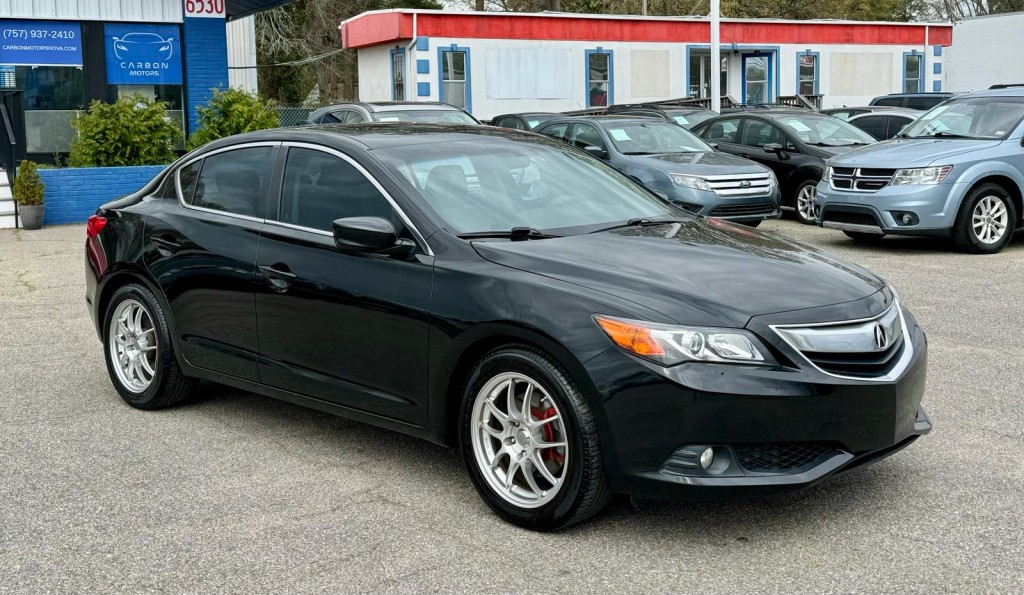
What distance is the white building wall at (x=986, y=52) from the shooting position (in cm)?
4191

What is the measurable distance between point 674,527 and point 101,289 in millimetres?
3718

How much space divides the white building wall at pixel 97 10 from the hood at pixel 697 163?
9.43 meters

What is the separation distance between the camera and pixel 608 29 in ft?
108

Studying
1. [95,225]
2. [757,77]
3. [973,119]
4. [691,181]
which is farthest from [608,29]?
[95,225]

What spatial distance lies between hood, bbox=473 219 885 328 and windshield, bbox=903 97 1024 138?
28.4 ft

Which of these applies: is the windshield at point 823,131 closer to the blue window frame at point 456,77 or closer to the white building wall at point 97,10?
the white building wall at point 97,10

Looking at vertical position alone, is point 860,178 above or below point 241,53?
below

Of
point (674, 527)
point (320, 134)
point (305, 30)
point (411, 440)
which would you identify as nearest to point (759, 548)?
point (674, 527)

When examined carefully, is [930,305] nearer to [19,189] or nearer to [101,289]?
[101,289]

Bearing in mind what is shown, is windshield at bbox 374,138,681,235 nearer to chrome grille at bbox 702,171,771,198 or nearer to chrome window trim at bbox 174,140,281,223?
chrome window trim at bbox 174,140,281,223

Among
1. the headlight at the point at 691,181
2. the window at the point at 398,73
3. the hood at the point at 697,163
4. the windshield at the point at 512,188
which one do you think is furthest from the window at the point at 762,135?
the window at the point at 398,73

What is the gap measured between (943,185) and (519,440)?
8.97m

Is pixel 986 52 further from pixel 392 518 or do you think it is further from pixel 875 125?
pixel 392 518

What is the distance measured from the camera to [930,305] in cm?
924
